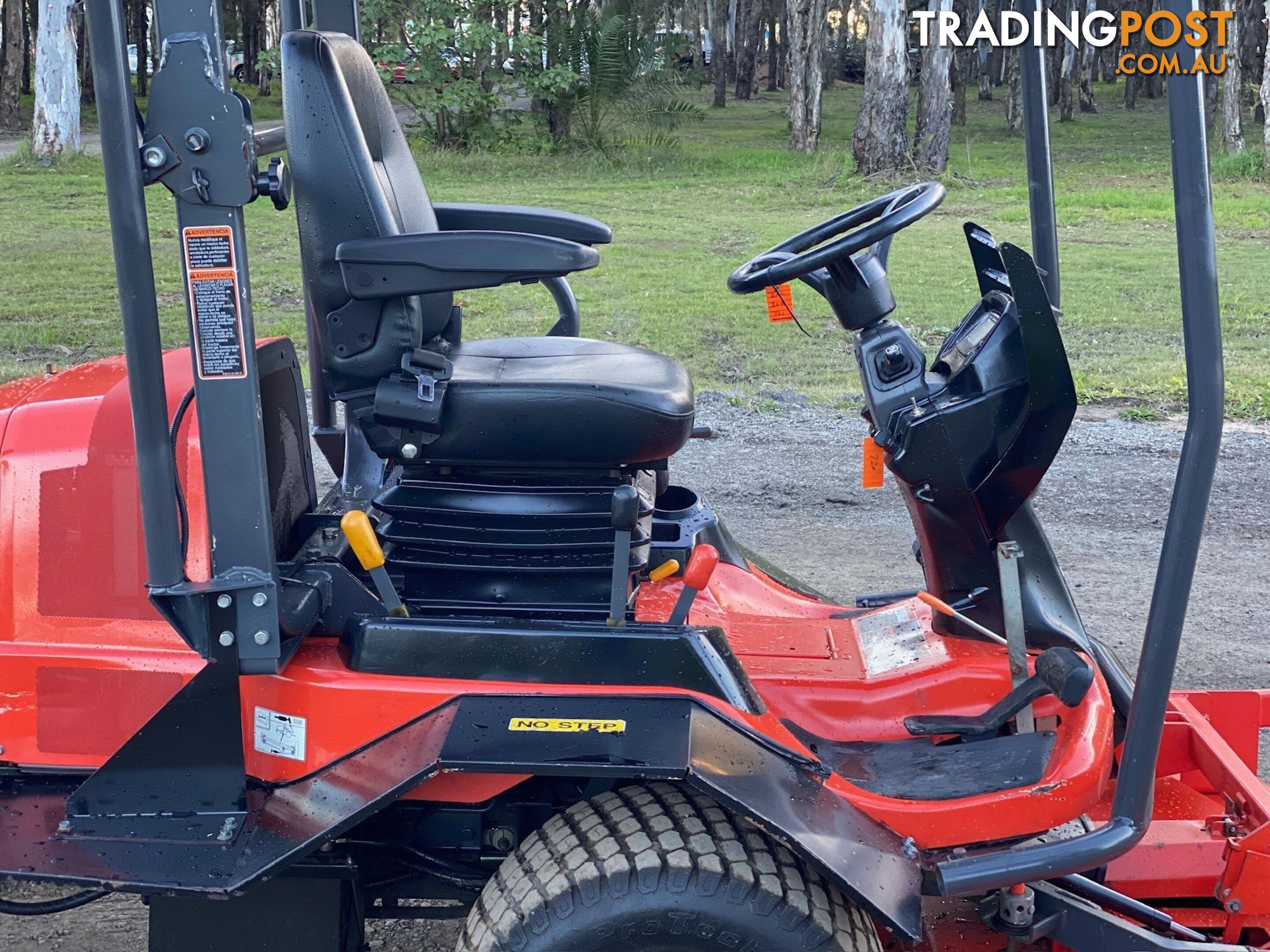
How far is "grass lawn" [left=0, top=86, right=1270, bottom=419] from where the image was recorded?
25.4ft

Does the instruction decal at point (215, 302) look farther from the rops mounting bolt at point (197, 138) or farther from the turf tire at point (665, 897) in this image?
the turf tire at point (665, 897)

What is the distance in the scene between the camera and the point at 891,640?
2781 mm

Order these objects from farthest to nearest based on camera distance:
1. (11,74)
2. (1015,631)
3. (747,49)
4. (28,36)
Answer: (747,49)
(28,36)
(11,74)
(1015,631)

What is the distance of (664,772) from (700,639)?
34 cm

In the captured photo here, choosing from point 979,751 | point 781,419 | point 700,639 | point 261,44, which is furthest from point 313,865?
point 261,44

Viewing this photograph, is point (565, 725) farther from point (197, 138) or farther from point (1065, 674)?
point (197, 138)

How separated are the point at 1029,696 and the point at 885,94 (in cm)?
1492

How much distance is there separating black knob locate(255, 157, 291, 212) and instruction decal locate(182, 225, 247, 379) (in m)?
0.10

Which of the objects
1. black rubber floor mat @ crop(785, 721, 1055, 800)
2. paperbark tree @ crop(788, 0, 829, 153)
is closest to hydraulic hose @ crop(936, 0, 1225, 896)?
black rubber floor mat @ crop(785, 721, 1055, 800)

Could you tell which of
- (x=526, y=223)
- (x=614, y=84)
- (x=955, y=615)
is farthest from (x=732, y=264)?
(x=614, y=84)

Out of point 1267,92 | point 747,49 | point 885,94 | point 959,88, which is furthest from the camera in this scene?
point 747,49

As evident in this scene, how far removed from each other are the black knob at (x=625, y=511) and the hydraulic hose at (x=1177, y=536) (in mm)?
769

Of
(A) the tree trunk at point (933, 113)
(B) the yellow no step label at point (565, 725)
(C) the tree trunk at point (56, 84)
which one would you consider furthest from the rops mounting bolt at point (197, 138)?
(C) the tree trunk at point (56, 84)

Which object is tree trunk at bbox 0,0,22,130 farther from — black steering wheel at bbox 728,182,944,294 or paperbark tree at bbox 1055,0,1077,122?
black steering wheel at bbox 728,182,944,294
